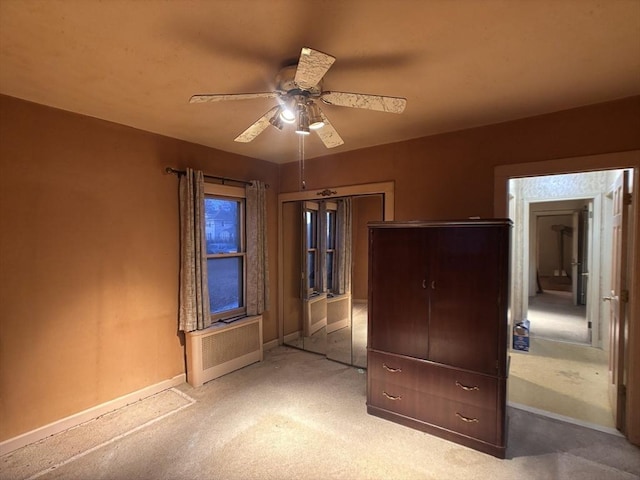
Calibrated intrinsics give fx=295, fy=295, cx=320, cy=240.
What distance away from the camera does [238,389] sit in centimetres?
290

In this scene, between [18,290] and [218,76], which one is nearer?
[218,76]

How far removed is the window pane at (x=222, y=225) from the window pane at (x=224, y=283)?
0.46 ft

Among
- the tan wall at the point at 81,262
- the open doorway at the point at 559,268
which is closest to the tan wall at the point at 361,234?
the tan wall at the point at 81,262

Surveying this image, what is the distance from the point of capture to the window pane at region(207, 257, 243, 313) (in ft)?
10.9

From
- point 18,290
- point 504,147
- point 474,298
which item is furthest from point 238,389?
point 504,147

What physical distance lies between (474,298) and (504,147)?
1369 mm

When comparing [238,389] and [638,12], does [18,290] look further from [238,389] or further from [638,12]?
[638,12]

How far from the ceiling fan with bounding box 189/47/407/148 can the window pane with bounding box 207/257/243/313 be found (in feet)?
6.25

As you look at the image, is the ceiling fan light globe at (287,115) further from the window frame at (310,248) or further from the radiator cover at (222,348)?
the radiator cover at (222,348)

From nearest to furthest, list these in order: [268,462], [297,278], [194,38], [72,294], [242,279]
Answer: [194,38], [268,462], [72,294], [242,279], [297,278]

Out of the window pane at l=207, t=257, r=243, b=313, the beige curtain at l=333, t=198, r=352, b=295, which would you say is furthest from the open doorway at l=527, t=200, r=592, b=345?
the window pane at l=207, t=257, r=243, b=313

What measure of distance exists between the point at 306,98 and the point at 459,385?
2.19 m

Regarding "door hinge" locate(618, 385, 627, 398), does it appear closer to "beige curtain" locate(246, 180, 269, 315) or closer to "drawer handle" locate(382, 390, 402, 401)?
"drawer handle" locate(382, 390, 402, 401)

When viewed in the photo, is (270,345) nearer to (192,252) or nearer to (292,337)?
(292,337)
